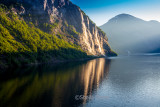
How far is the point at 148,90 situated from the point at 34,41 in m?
85.5

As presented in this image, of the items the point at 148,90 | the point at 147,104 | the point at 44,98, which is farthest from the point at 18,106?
the point at 148,90

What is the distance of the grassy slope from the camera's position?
7575 centimetres

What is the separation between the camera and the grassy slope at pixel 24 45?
2982 inches

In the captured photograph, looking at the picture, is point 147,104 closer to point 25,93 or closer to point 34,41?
point 25,93

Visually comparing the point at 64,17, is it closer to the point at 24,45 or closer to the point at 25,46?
the point at 24,45

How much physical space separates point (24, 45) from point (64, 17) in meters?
85.7

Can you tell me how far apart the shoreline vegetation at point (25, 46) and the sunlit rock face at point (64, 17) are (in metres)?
16.2

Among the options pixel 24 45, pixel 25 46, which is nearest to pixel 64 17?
A: pixel 24 45

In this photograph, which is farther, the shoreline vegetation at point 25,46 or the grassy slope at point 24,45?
the grassy slope at point 24,45

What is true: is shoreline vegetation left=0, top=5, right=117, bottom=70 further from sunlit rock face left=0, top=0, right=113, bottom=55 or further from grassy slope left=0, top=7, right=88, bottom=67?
sunlit rock face left=0, top=0, right=113, bottom=55

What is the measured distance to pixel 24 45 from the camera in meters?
92.7

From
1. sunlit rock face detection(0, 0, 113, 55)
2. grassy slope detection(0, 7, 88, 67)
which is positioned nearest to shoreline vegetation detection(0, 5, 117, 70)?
grassy slope detection(0, 7, 88, 67)

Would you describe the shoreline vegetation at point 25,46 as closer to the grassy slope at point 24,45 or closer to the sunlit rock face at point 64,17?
the grassy slope at point 24,45

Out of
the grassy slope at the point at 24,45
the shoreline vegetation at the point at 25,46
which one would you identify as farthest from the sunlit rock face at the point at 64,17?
the grassy slope at the point at 24,45
